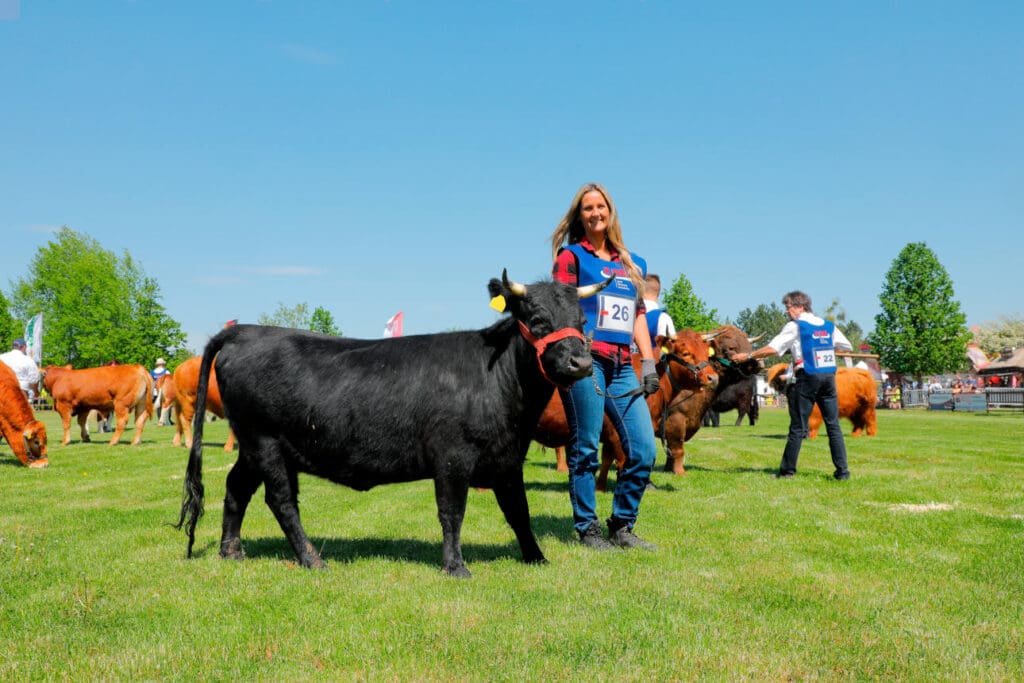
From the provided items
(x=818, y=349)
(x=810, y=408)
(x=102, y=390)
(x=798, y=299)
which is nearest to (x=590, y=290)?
(x=818, y=349)

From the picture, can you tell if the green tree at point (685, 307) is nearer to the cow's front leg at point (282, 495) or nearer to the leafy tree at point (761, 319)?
the cow's front leg at point (282, 495)

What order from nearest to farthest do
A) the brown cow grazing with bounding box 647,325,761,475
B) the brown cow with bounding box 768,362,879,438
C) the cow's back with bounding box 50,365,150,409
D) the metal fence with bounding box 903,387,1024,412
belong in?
the brown cow grazing with bounding box 647,325,761,475
the cow's back with bounding box 50,365,150,409
the brown cow with bounding box 768,362,879,438
the metal fence with bounding box 903,387,1024,412

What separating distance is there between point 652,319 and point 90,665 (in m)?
7.40

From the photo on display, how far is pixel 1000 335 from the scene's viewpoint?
7925 cm

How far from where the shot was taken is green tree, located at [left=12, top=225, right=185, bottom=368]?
5619 cm

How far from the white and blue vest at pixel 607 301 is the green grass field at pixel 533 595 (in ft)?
5.54

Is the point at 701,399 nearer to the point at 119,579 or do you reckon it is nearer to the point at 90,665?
the point at 119,579

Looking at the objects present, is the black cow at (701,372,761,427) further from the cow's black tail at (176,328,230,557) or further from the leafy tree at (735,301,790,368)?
the leafy tree at (735,301,790,368)

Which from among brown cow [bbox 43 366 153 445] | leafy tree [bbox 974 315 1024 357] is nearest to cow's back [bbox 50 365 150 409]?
brown cow [bbox 43 366 153 445]

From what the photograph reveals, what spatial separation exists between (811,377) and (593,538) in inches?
218

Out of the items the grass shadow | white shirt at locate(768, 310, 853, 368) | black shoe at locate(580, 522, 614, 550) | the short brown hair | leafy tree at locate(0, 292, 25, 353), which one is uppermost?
leafy tree at locate(0, 292, 25, 353)

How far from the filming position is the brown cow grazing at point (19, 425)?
11.6m

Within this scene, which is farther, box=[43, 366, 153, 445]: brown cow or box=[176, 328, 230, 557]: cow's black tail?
box=[43, 366, 153, 445]: brown cow

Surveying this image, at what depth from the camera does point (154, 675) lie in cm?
305
